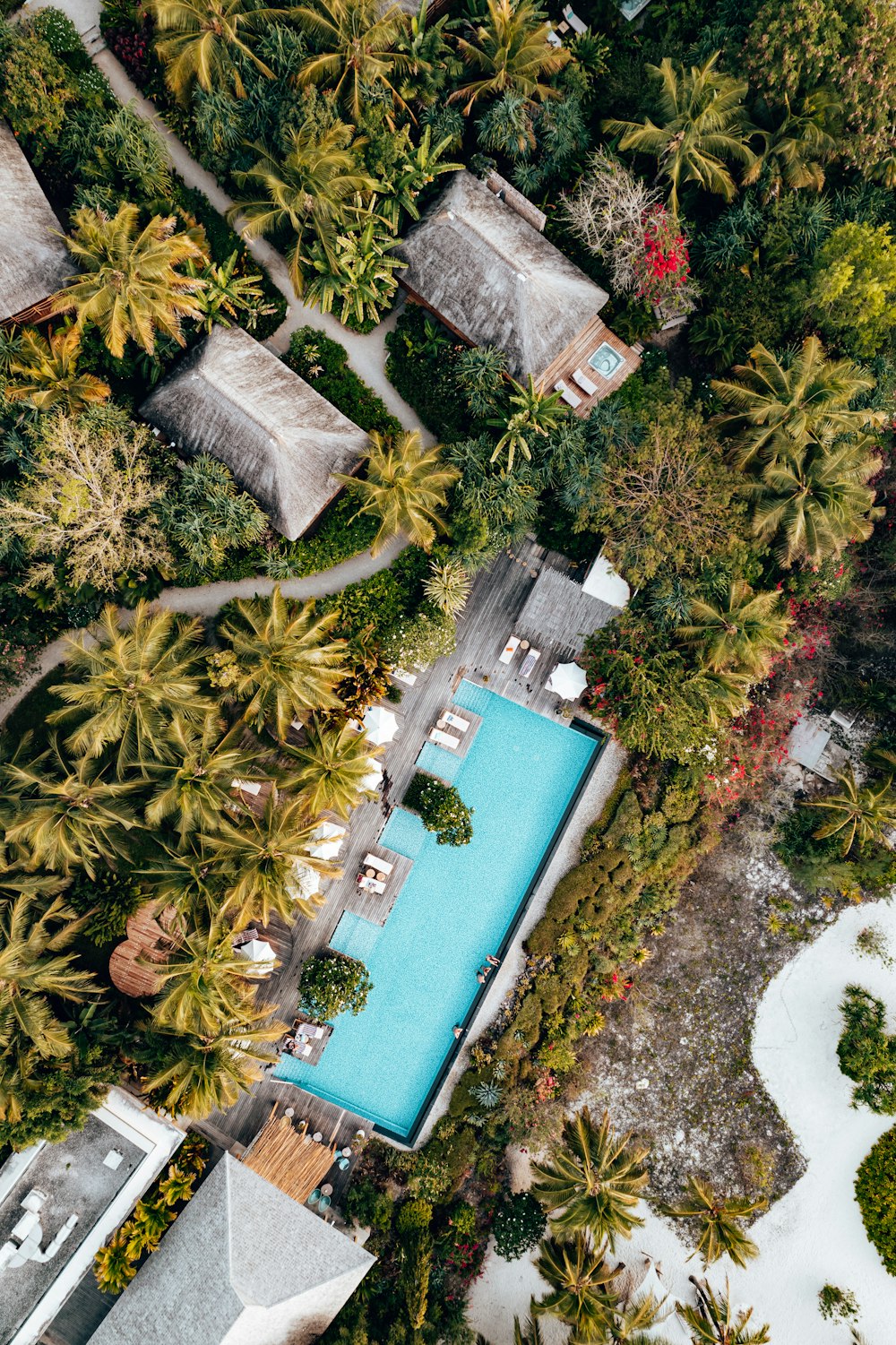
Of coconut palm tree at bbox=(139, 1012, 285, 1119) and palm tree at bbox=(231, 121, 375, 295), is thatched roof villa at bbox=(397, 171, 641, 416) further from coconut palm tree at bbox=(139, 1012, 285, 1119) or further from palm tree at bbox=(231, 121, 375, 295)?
coconut palm tree at bbox=(139, 1012, 285, 1119)

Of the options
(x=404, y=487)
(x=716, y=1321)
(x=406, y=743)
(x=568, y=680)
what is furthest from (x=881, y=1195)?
(x=404, y=487)

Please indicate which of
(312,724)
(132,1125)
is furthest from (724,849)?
(132,1125)

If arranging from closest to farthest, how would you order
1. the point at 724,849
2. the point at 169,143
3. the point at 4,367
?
the point at 4,367, the point at 169,143, the point at 724,849

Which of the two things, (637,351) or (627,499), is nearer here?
(627,499)

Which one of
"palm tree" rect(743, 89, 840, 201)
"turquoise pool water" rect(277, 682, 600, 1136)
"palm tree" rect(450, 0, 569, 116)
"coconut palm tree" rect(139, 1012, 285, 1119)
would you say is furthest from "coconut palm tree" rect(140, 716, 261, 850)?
"palm tree" rect(743, 89, 840, 201)

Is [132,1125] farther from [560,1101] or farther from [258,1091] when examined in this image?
[560,1101]

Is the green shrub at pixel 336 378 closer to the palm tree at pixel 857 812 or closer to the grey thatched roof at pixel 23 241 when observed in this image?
the grey thatched roof at pixel 23 241

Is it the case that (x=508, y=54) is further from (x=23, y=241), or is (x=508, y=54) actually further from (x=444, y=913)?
(x=444, y=913)
